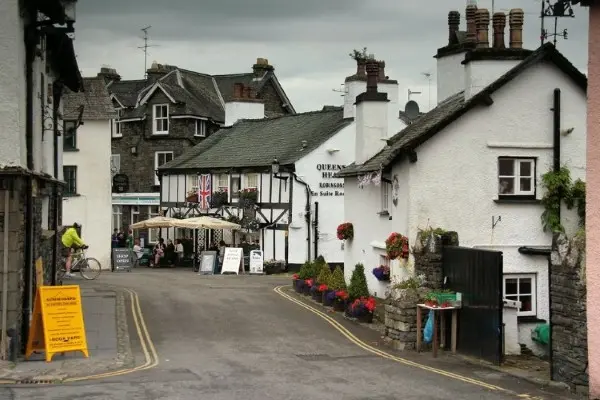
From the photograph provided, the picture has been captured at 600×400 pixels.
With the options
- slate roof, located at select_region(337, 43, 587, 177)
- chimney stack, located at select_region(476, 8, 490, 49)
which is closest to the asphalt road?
slate roof, located at select_region(337, 43, 587, 177)

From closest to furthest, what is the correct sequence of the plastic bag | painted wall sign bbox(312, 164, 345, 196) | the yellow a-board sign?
the yellow a-board sign < the plastic bag < painted wall sign bbox(312, 164, 345, 196)

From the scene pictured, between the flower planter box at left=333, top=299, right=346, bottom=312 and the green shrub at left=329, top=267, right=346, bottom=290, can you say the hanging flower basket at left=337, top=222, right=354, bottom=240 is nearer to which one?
the green shrub at left=329, top=267, right=346, bottom=290

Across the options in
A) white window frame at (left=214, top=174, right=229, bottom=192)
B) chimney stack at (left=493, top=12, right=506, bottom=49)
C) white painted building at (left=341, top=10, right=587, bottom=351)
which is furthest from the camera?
white window frame at (left=214, top=174, right=229, bottom=192)

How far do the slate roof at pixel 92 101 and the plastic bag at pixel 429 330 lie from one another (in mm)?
27489

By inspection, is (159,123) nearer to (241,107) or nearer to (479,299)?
(241,107)

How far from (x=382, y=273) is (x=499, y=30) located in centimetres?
731

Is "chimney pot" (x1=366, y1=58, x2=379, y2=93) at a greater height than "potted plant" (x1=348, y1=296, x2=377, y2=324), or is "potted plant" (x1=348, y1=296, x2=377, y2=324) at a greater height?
"chimney pot" (x1=366, y1=58, x2=379, y2=93)

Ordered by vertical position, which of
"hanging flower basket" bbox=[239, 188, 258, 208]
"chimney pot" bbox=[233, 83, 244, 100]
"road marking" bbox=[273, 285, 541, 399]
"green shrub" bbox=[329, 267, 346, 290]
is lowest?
"road marking" bbox=[273, 285, 541, 399]

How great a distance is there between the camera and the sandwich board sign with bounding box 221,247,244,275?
3956 cm

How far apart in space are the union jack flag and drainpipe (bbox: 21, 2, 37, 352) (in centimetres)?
2764

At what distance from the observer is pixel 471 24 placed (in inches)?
933

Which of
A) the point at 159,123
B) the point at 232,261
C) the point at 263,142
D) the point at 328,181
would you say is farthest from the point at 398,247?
the point at 159,123

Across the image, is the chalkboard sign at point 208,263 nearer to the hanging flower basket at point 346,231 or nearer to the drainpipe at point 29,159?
the hanging flower basket at point 346,231

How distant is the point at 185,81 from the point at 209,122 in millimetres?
4258
